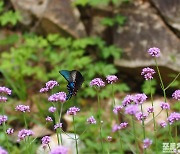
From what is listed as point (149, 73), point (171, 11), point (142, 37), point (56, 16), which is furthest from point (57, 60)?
point (149, 73)

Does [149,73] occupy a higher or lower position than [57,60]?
lower

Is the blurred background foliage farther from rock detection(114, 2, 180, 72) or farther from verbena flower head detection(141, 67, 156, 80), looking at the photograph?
verbena flower head detection(141, 67, 156, 80)

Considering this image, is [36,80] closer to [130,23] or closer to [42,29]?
[42,29]

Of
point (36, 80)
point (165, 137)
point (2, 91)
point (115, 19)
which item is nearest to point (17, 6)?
point (36, 80)

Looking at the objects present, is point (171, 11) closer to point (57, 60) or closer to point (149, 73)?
point (57, 60)

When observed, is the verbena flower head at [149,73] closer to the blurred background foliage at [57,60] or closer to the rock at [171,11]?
the blurred background foliage at [57,60]

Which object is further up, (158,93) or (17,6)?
(17,6)

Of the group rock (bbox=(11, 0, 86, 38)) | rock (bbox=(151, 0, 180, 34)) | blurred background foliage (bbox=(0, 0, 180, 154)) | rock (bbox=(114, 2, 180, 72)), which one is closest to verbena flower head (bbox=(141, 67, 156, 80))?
blurred background foliage (bbox=(0, 0, 180, 154))

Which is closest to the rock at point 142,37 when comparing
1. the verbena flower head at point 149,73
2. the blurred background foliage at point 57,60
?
the blurred background foliage at point 57,60
